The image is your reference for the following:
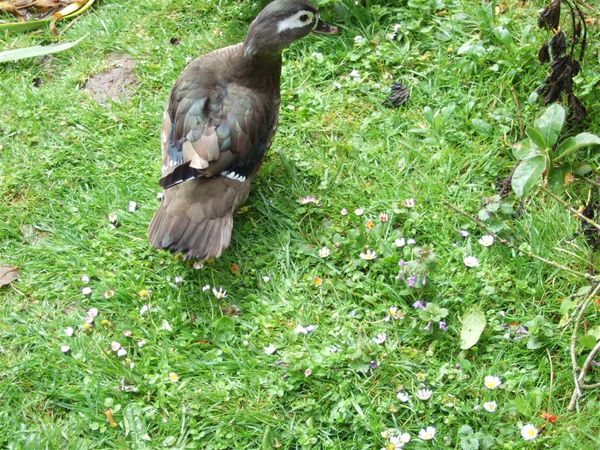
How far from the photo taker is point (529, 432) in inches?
110

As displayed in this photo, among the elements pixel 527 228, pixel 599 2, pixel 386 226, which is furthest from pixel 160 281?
pixel 599 2

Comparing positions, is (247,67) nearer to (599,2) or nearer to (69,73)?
(69,73)

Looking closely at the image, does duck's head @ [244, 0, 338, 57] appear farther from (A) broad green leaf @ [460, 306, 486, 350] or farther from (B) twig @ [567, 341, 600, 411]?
(B) twig @ [567, 341, 600, 411]

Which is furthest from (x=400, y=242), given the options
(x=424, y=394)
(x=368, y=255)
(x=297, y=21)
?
(x=297, y=21)

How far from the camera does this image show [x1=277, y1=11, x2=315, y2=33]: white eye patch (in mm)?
3719

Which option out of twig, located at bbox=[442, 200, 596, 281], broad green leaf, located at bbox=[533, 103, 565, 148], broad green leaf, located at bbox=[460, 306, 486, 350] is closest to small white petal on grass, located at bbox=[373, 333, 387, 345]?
broad green leaf, located at bbox=[460, 306, 486, 350]

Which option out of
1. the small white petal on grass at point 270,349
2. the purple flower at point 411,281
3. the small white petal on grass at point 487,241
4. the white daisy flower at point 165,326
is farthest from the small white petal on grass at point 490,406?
the white daisy flower at point 165,326

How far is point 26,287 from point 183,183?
2.97 feet

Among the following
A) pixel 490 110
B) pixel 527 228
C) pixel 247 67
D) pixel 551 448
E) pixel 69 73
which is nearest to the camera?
pixel 551 448

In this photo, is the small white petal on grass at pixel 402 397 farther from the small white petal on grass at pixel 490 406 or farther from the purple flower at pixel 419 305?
the purple flower at pixel 419 305

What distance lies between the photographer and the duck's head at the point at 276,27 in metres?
3.71

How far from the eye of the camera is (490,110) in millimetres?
4027

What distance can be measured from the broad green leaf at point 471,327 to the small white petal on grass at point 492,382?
158 mm

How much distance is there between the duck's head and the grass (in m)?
0.58
